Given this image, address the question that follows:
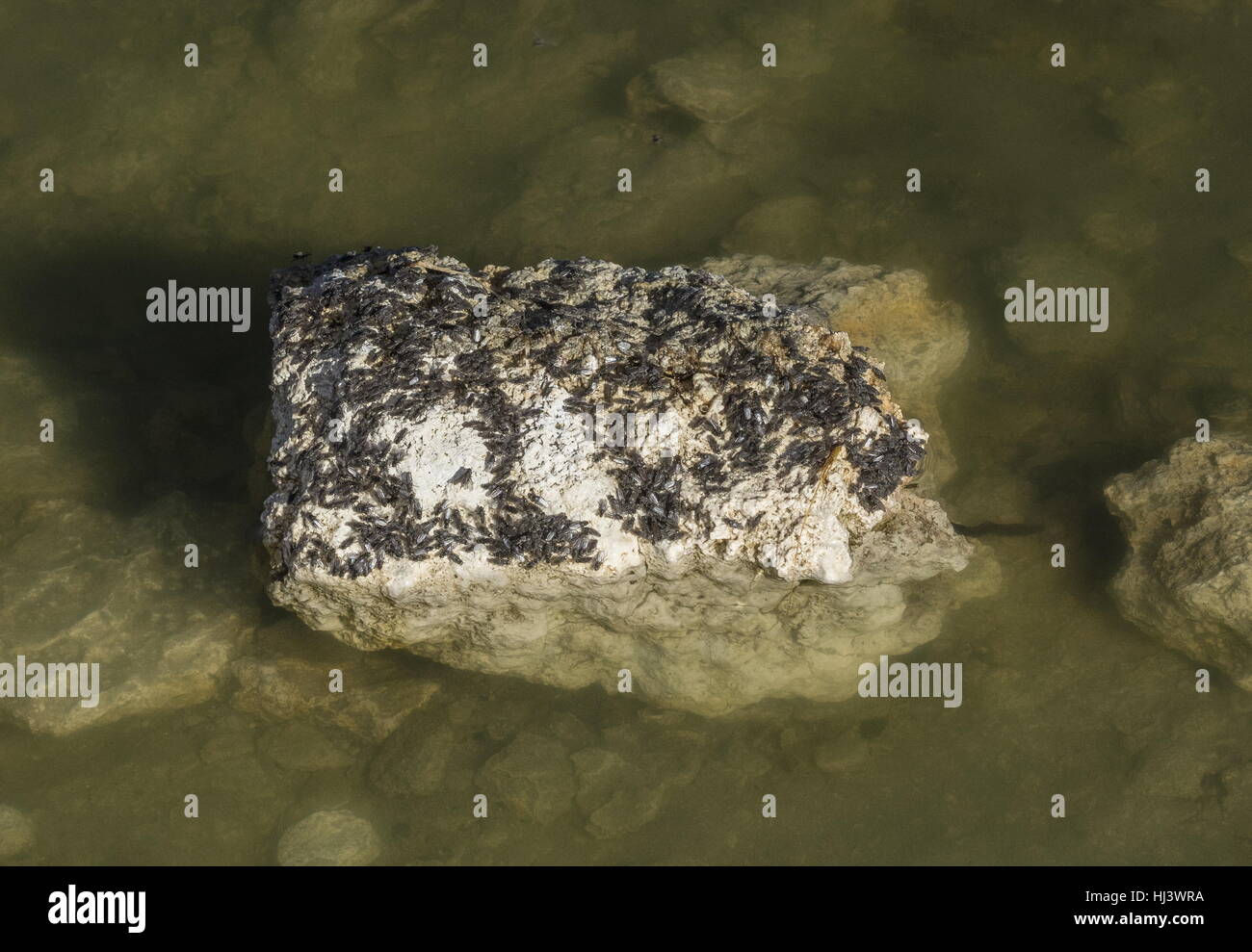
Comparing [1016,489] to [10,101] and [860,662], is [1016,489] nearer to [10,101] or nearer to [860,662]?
[860,662]

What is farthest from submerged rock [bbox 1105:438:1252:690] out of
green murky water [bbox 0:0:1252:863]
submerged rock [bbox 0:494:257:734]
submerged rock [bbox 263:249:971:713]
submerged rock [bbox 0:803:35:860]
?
submerged rock [bbox 0:803:35:860]

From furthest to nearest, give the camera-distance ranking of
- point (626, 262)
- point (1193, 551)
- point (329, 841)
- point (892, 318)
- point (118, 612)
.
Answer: point (626, 262) < point (892, 318) < point (118, 612) < point (329, 841) < point (1193, 551)

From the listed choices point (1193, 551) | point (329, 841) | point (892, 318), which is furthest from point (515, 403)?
point (1193, 551)

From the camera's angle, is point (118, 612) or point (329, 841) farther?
point (118, 612)

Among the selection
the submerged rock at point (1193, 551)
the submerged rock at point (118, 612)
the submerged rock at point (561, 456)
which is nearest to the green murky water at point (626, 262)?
the submerged rock at point (118, 612)

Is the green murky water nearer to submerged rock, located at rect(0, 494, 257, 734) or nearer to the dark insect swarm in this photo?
submerged rock, located at rect(0, 494, 257, 734)

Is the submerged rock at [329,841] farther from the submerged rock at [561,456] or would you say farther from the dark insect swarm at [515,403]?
the dark insect swarm at [515,403]

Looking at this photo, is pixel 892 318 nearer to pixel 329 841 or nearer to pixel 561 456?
pixel 561 456
